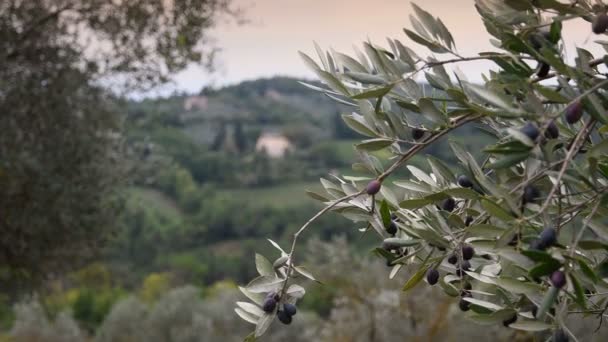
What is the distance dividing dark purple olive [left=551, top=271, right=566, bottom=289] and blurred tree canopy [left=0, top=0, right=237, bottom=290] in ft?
19.5

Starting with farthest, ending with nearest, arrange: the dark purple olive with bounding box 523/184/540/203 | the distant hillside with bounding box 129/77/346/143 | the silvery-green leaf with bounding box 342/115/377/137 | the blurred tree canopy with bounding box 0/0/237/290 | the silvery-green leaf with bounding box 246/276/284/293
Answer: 1. the distant hillside with bounding box 129/77/346/143
2. the blurred tree canopy with bounding box 0/0/237/290
3. the silvery-green leaf with bounding box 342/115/377/137
4. the silvery-green leaf with bounding box 246/276/284/293
5. the dark purple olive with bounding box 523/184/540/203

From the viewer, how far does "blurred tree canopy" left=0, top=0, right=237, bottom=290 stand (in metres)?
6.70

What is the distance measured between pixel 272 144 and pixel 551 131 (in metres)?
28.8

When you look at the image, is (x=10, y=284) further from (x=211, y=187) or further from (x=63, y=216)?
(x=211, y=187)

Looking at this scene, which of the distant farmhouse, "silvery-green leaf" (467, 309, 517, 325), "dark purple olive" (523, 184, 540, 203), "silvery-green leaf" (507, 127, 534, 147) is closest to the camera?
"silvery-green leaf" (507, 127, 534, 147)

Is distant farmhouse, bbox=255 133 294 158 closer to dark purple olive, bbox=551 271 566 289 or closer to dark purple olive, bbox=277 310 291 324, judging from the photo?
dark purple olive, bbox=277 310 291 324

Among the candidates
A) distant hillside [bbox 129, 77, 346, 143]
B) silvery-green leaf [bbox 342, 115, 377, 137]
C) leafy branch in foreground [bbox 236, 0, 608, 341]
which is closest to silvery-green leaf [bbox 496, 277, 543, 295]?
leafy branch in foreground [bbox 236, 0, 608, 341]

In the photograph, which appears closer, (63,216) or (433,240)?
(433,240)

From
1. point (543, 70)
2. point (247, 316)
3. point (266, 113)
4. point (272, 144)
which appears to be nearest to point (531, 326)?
point (543, 70)

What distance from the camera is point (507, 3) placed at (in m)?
1.29

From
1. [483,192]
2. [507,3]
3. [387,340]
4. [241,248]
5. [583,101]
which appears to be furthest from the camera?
[241,248]

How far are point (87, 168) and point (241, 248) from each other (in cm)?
2778

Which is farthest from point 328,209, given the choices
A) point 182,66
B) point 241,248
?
point 241,248

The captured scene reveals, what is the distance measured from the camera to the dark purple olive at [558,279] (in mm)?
1041
